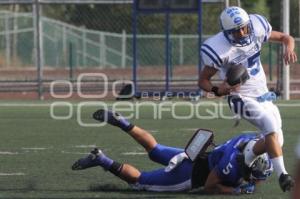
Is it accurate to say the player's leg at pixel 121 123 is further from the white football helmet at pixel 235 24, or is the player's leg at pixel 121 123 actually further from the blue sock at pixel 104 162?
the white football helmet at pixel 235 24

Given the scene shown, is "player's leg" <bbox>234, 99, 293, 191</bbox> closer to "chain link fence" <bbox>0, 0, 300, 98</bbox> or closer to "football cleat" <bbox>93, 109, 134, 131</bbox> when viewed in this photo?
"football cleat" <bbox>93, 109, 134, 131</bbox>

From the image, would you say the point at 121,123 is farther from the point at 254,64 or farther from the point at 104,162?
the point at 254,64

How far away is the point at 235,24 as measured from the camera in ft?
23.2

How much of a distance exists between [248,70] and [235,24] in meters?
0.38

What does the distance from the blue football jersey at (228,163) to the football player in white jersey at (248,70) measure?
121mm

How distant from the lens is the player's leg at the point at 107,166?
23.9 ft

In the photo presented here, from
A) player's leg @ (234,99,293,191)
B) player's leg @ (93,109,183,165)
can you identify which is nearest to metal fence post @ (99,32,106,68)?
player's leg @ (93,109,183,165)

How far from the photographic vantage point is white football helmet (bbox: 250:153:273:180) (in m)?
7.01

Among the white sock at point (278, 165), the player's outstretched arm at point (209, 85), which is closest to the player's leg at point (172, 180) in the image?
the player's outstretched arm at point (209, 85)

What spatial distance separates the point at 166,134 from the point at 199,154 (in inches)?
162

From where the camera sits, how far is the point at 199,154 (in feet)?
23.6

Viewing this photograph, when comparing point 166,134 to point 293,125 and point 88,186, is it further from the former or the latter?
point 88,186

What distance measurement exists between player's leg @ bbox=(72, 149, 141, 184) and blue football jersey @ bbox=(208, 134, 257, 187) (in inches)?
23.8

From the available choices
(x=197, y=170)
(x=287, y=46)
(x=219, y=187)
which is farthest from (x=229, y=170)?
(x=287, y=46)
